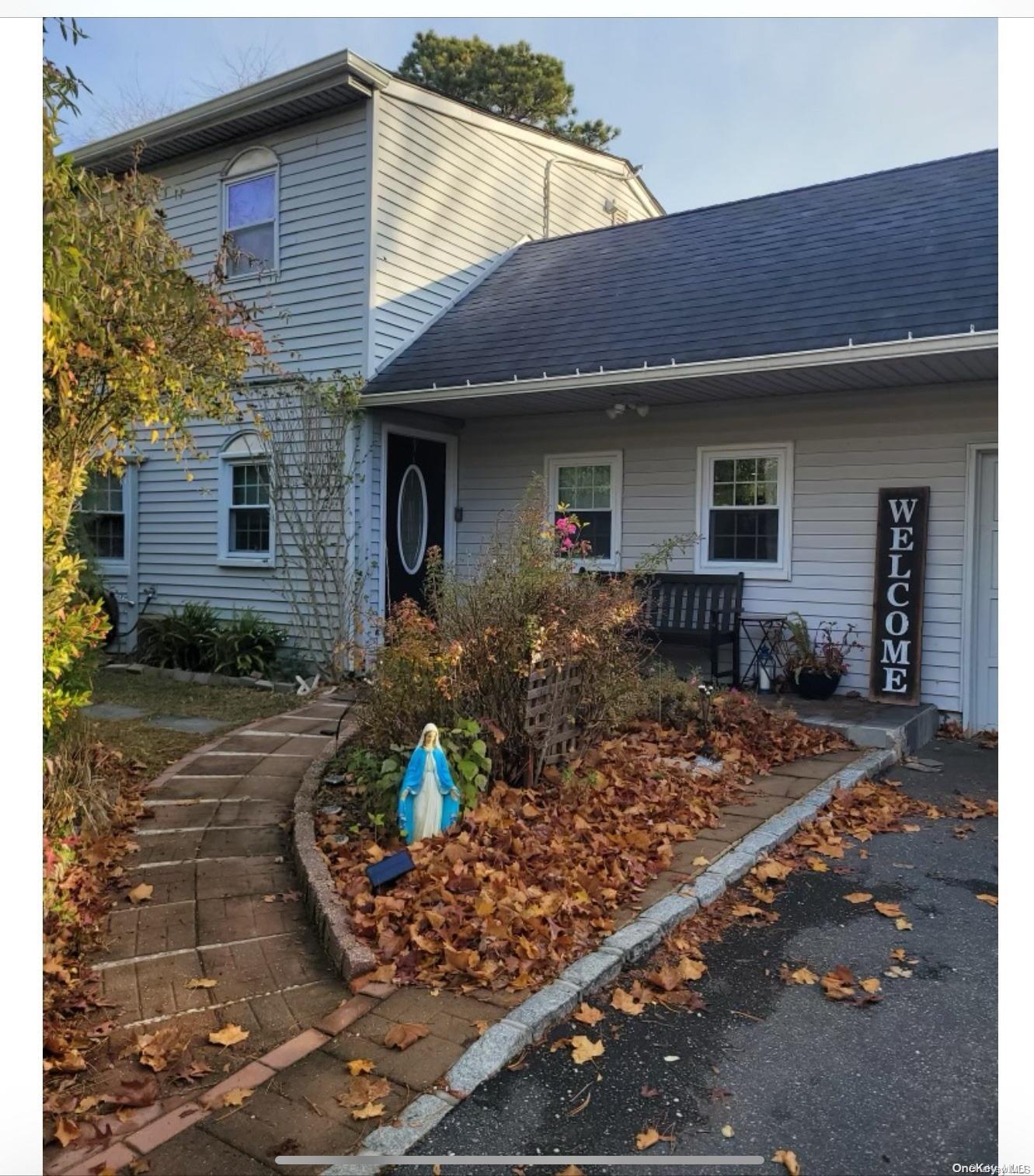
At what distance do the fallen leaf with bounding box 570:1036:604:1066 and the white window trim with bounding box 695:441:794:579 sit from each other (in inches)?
240

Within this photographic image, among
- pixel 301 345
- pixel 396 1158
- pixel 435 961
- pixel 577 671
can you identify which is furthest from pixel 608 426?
pixel 396 1158

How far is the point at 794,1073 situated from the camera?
2760 millimetres

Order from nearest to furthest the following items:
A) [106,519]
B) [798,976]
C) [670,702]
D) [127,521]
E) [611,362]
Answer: [798,976]
[670,702]
[611,362]
[127,521]
[106,519]

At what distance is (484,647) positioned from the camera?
488 cm

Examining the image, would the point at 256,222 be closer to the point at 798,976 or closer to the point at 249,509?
the point at 249,509

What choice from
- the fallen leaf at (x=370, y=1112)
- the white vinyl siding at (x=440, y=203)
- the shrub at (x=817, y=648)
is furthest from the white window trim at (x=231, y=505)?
the fallen leaf at (x=370, y=1112)

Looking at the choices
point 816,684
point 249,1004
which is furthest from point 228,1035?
point 816,684

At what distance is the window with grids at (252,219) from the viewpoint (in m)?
10.3

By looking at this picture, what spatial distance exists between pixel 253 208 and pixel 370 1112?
401 inches

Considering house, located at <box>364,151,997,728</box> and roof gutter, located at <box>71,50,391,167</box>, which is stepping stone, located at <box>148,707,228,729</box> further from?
roof gutter, located at <box>71,50,391,167</box>

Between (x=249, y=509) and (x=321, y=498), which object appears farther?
(x=249, y=509)

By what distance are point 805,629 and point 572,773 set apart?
3866 mm

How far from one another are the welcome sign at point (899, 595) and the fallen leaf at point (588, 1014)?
5.42m

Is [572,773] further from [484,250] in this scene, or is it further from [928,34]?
[484,250]
